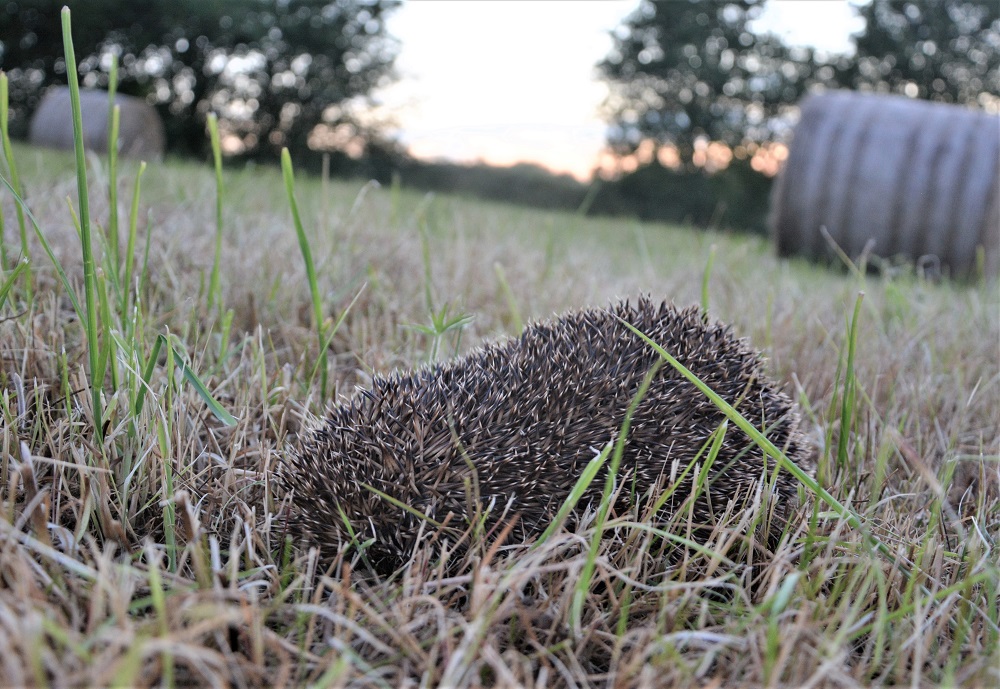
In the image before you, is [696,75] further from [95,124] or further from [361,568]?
[361,568]

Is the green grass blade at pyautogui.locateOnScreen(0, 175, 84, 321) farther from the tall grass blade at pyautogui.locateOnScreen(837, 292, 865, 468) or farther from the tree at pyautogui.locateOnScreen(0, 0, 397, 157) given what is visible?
the tree at pyautogui.locateOnScreen(0, 0, 397, 157)

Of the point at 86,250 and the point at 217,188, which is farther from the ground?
the point at 217,188

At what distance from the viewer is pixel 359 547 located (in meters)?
1.86

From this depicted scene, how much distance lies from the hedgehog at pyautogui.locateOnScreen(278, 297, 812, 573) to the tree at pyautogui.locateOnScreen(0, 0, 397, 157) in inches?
670

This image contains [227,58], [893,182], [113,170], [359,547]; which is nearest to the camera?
[359,547]

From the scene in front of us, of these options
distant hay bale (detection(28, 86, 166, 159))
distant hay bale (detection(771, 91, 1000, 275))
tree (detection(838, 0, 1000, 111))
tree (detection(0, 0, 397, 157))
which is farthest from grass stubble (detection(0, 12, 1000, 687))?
tree (detection(838, 0, 1000, 111))

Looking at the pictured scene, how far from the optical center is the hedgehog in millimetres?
1941

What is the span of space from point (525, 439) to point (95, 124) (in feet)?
48.0

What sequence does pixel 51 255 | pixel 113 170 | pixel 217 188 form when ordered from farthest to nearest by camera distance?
pixel 217 188 → pixel 113 170 → pixel 51 255

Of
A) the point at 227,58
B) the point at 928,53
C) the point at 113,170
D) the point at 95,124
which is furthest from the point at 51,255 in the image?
the point at 928,53

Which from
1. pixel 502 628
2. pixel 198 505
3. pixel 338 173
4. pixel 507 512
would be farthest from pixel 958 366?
pixel 338 173

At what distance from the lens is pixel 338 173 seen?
776 inches

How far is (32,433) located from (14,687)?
1.08 metres

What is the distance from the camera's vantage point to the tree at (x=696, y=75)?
1894cm
